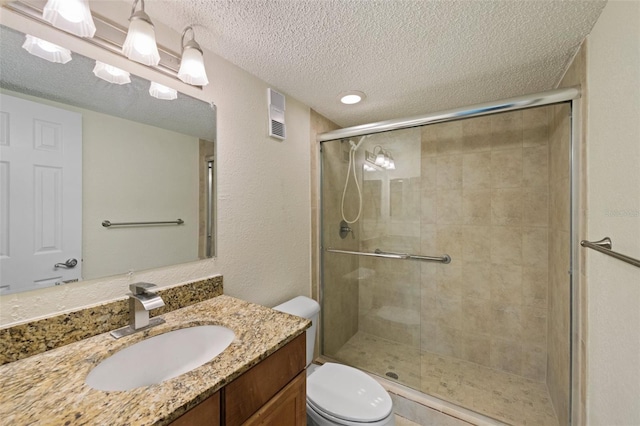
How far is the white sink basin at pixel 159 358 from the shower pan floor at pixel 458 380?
4.55ft

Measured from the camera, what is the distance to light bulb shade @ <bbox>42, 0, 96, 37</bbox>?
2.44 ft

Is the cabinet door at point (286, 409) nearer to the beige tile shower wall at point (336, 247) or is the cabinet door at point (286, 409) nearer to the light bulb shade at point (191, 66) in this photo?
the beige tile shower wall at point (336, 247)

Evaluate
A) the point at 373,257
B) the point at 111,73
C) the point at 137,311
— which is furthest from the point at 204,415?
the point at 373,257

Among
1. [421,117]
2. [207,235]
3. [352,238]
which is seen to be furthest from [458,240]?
[207,235]

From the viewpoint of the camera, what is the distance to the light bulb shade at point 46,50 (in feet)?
2.52

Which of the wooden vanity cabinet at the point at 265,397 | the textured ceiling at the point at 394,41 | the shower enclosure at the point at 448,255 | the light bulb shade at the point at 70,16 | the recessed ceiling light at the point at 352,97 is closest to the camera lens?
the wooden vanity cabinet at the point at 265,397

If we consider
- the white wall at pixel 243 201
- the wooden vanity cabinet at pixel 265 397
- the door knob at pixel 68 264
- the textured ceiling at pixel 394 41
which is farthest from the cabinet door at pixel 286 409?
the textured ceiling at pixel 394 41

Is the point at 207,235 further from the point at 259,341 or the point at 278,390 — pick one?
the point at 278,390

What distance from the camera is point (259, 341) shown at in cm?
83

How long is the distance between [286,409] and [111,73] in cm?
136

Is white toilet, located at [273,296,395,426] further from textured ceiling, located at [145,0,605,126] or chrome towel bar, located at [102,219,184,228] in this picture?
textured ceiling, located at [145,0,605,126]

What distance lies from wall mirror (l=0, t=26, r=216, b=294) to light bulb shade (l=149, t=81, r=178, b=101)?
0.06 ft

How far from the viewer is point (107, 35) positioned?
911 millimetres

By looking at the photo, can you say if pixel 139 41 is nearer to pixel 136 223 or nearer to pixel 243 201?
pixel 136 223
